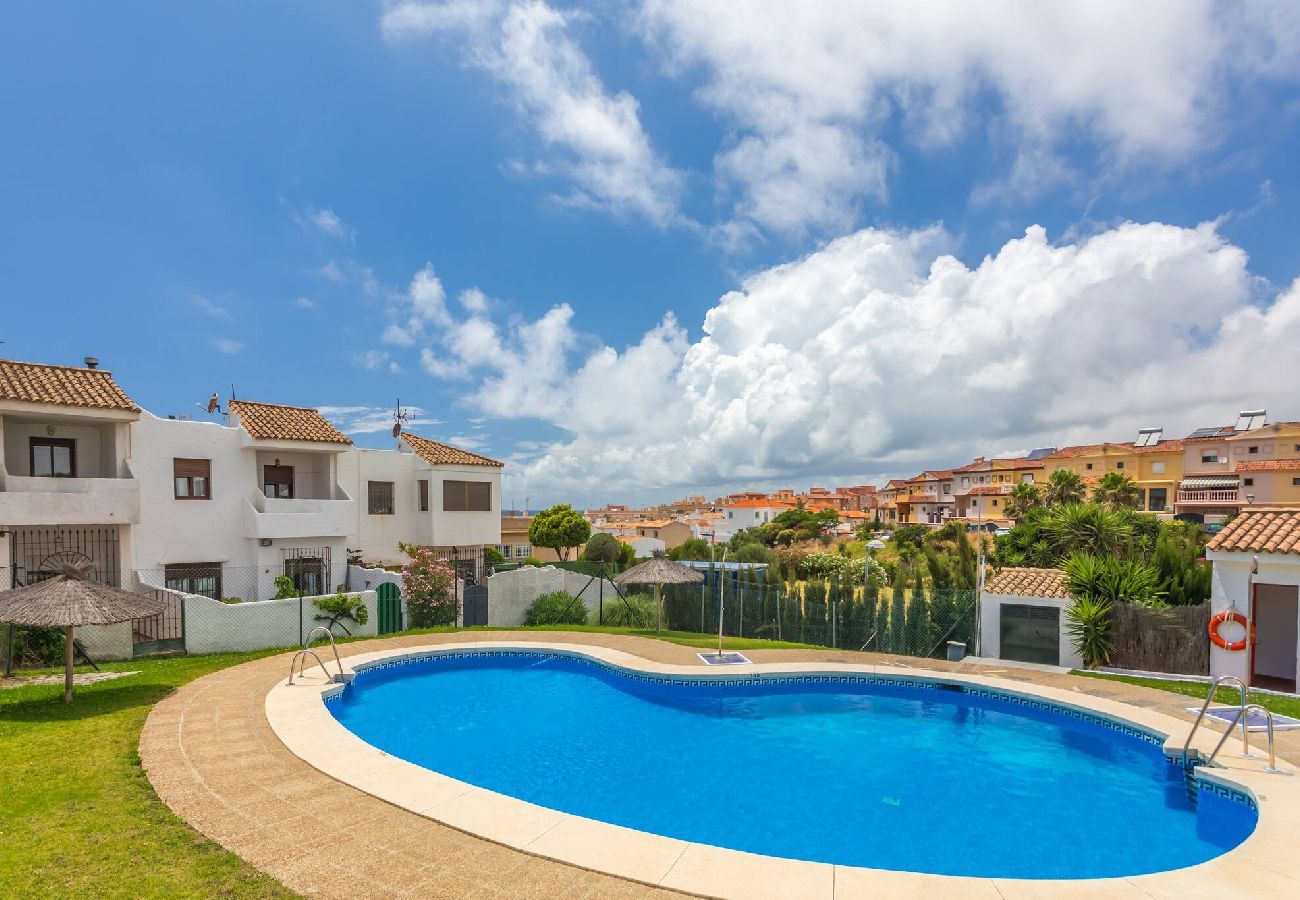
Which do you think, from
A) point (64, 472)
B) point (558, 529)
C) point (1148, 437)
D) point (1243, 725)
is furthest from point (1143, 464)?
point (64, 472)

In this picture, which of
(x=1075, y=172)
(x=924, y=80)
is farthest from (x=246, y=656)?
(x=1075, y=172)

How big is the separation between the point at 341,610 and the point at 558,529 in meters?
24.1

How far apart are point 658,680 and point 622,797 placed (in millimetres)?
5731

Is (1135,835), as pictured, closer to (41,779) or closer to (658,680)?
(658,680)

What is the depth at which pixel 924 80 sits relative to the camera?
1736cm

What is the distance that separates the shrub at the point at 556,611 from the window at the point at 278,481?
33.3 ft

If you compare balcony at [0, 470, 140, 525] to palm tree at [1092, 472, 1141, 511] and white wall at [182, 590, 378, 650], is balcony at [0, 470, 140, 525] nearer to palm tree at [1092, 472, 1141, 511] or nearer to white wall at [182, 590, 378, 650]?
white wall at [182, 590, 378, 650]

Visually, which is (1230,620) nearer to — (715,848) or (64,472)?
(715,848)

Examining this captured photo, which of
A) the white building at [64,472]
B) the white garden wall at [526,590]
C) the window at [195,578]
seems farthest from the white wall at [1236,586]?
the white building at [64,472]

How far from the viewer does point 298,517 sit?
919 inches

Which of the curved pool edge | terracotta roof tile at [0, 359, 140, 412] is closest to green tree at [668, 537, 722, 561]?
terracotta roof tile at [0, 359, 140, 412]

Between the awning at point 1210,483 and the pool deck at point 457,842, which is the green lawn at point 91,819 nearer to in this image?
the pool deck at point 457,842

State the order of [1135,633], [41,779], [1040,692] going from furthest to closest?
[1135,633], [1040,692], [41,779]

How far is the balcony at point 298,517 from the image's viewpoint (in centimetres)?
2266
